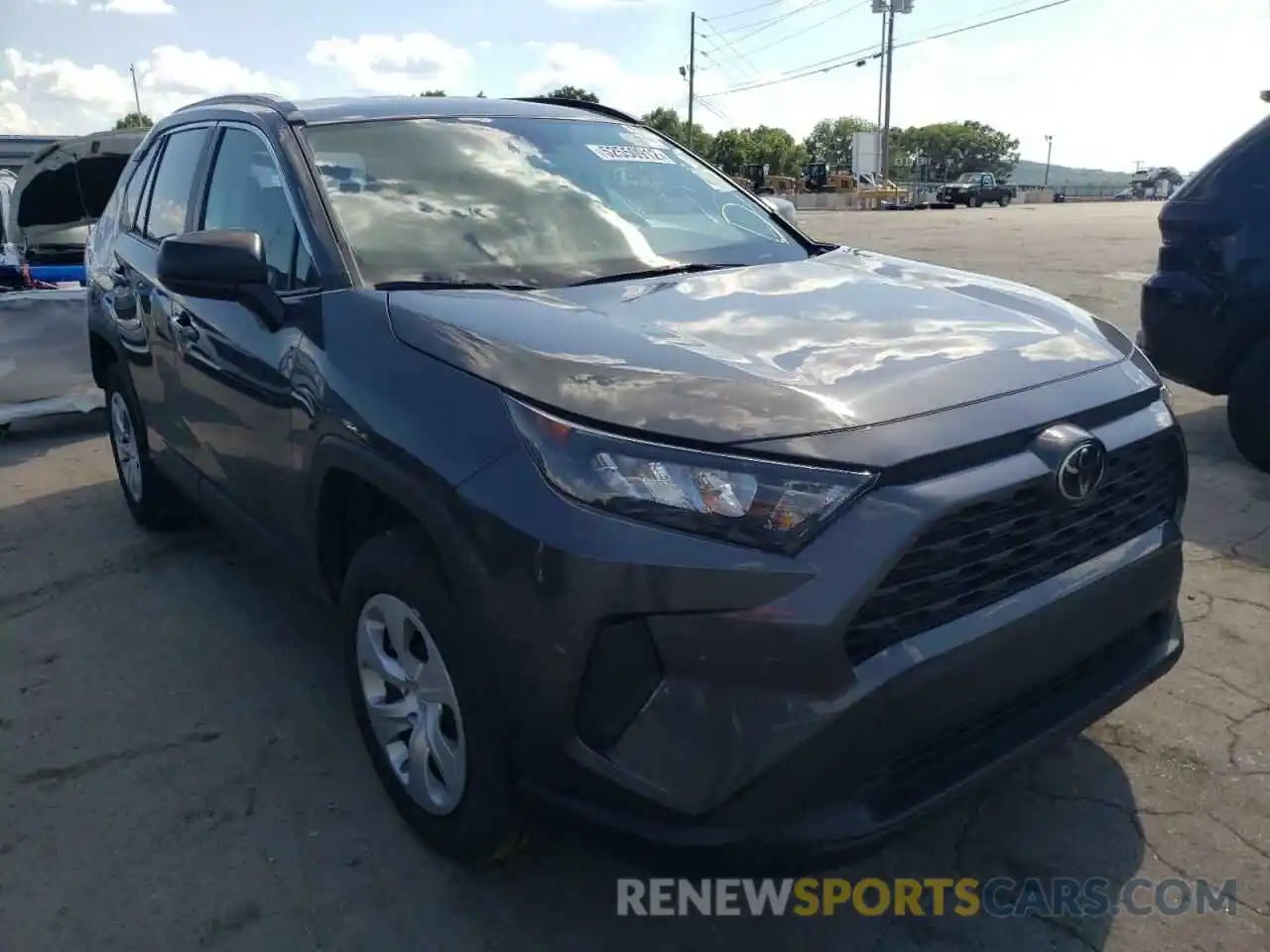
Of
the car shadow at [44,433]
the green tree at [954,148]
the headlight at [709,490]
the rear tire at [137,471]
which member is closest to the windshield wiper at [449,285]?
the headlight at [709,490]

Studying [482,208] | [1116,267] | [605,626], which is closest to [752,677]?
[605,626]

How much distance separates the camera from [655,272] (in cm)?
293

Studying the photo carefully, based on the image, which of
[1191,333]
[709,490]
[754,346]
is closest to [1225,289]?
[1191,333]

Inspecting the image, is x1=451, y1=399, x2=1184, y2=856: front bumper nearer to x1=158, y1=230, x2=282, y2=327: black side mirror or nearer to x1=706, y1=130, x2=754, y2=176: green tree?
x1=158, y1=230, x2=282, y2=327: black side mirror

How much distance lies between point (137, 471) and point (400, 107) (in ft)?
7.62

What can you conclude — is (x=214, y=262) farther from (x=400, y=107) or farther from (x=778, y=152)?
(x=778, y=152)

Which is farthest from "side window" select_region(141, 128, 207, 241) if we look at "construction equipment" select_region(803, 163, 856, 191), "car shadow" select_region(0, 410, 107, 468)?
"construction equipment" select_region(803, 163, 856, 191)

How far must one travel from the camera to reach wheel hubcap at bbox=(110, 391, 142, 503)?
4660mm

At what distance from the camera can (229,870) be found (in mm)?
2475

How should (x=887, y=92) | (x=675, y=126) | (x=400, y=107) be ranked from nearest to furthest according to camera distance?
(x=400, y=107) < (x=887, y=92) < (x=675, y=126)

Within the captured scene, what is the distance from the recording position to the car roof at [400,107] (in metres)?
3.22

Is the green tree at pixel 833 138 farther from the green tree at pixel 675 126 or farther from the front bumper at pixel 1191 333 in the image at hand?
the front bumper at pixel 1191 333

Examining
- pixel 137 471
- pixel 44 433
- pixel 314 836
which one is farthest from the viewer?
pixel 44 433

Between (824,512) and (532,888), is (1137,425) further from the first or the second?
(532,888)
